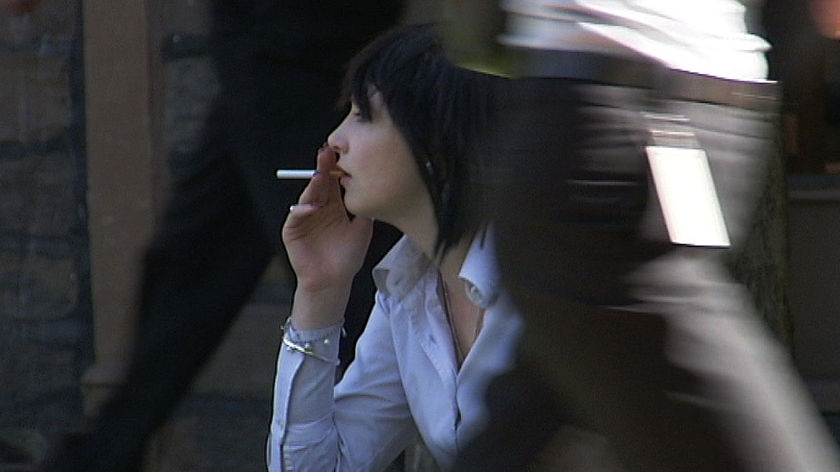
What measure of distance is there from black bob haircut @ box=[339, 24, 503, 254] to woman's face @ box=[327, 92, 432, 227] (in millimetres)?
12

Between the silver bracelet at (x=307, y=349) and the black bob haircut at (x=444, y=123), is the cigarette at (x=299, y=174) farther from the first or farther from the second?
the silver bracelet at (x=307, y=349)

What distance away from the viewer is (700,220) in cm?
185

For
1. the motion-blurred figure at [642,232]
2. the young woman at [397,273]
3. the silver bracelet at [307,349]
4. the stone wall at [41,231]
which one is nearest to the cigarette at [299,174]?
the young woman at [397,273]

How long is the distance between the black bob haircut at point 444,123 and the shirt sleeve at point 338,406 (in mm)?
239

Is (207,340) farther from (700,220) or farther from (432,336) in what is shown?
(700,220)

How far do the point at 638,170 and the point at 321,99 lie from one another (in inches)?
47.6

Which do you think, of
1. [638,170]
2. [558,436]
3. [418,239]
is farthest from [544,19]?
[418,239]

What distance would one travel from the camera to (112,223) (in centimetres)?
441

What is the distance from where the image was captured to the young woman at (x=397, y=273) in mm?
2570

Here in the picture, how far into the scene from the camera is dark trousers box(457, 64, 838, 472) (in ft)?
6.00

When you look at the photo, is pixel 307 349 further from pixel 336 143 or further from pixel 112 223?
pixel 112 223

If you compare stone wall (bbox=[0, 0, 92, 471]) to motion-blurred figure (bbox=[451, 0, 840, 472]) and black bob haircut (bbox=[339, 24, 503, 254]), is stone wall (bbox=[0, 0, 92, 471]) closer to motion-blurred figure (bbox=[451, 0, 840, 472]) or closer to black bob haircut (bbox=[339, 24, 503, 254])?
black bob haircut (bbox=[339, 24, 503, 254])

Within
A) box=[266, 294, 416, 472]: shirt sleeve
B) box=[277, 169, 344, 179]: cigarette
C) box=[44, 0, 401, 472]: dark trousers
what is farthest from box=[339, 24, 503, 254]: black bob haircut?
box=[44, 0, 401, 472]: dark trousers

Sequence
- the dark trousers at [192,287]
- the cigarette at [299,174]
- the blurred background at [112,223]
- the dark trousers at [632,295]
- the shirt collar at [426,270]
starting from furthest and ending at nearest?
the blurred background at [112,223], the dark trousers at [192,287], the cigarette at [299,174], the shirt collar at [426,270], the dark trousers at [632,295]
